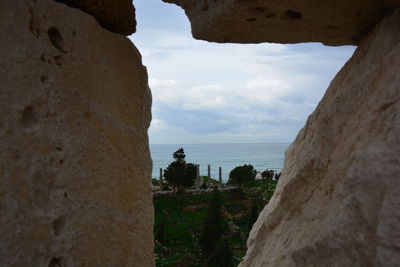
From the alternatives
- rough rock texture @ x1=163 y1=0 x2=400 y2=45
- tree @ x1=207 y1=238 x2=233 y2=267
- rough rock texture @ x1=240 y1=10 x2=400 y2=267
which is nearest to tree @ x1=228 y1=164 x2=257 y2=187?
tree @ x1=207 y1=238 x2=233 y2=267

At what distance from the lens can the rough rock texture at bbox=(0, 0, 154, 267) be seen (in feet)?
7.93

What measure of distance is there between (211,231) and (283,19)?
13522mm

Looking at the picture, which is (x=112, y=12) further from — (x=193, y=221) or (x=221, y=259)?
(x=193, y=221)

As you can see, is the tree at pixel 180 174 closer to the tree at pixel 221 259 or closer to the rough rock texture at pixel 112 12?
the tree at pixel 221 259

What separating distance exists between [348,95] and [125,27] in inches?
75.2

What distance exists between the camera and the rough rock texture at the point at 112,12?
10.1 ft

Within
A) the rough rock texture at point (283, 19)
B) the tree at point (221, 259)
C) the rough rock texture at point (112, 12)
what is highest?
the rough rock texture at point (112, 12)

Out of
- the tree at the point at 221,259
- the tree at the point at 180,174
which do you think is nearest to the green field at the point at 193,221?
the tree at the point at 180,174

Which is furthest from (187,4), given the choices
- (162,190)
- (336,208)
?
(162,190)

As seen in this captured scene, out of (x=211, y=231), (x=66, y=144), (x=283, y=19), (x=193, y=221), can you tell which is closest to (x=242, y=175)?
(x=193, y=221)

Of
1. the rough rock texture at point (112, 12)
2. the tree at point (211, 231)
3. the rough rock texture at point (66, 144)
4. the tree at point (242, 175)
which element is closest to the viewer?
the rough rock texture at point (66, 144)

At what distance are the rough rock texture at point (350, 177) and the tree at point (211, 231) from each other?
12.1m

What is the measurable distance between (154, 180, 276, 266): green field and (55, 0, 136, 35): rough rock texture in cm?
1227

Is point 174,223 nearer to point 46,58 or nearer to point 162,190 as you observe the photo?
point 162,190
